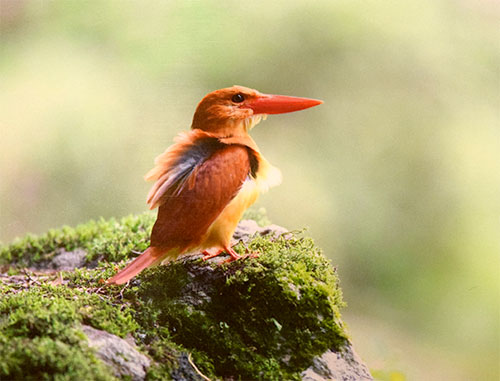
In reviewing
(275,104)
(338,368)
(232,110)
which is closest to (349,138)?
(275,104)

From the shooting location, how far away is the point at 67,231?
2850 millimetres

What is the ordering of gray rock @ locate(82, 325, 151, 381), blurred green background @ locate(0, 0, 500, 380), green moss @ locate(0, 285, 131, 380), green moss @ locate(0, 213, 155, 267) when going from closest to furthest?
green moss @ locate(0, 285, 131, 380)
gray rock @ locate(82, 325, 151, 381)
green moss @ locate(0, 213, 155, 267)
blurred green background @ locate(0, 0, 500, 380)

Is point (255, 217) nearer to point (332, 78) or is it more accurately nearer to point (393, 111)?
point (332, 78)

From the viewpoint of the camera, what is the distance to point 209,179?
70.2 inches

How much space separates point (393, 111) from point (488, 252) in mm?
1093

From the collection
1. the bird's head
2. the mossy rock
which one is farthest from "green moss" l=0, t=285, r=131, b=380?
the bird's head

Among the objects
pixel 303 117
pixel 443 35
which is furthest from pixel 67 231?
pixel 443 35

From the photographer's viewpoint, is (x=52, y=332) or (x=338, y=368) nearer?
(x=52, y=332)

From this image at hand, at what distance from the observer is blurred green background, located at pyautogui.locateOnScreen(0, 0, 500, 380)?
2.77 meters

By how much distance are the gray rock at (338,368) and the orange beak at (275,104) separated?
844 mm

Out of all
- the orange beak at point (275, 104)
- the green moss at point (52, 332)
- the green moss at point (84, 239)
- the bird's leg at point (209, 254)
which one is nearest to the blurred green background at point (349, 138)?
the green moss at point (84, 239)

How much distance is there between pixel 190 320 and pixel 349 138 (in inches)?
78.6

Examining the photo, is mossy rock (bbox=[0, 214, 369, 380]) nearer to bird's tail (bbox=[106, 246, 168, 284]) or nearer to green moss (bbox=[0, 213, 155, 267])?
bird's tail (bbox=[106, 246, 168, 284])

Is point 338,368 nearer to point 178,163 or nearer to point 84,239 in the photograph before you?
point 178,163
